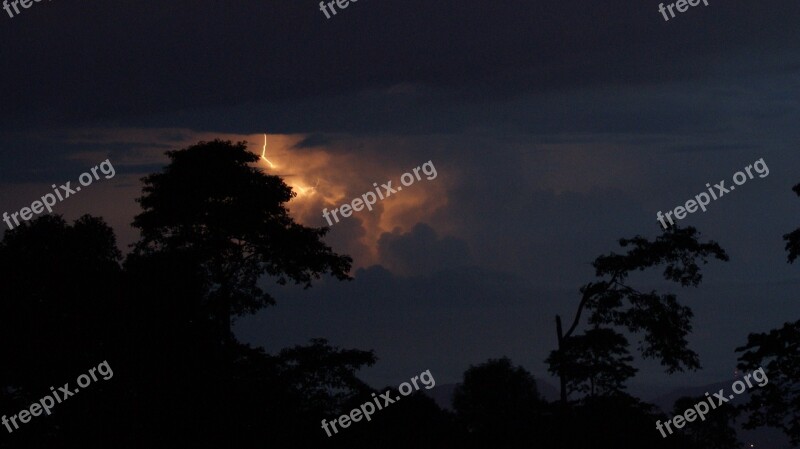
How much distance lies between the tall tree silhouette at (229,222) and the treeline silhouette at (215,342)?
6 centimetres

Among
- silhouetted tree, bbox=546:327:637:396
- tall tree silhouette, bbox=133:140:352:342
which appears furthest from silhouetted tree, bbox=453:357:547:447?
tall tree silhouette, bbox=133:140:352:342

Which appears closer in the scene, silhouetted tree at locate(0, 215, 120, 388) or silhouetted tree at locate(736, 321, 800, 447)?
silhouetted tree at locate(736, 321, 800, 447)

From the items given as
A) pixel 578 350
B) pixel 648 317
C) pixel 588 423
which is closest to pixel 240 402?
pixel 588 423

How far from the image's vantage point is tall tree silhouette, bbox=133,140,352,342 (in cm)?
4078

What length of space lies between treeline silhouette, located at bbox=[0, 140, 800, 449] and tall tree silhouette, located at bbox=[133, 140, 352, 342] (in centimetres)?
6

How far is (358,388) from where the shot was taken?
38781 millimetres

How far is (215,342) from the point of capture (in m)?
35.1

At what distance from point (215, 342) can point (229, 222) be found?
6.97 m

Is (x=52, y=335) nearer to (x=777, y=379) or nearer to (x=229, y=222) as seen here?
(x=229, y=222)

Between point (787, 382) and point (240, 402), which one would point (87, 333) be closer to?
point (240, 402)

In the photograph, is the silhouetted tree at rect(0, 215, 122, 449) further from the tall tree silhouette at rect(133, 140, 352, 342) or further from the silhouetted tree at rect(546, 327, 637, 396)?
the silhouetted tree at rect(546, 327, 637, 396)

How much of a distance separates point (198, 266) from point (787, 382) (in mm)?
21668

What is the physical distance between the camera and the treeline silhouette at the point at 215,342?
31.7 m

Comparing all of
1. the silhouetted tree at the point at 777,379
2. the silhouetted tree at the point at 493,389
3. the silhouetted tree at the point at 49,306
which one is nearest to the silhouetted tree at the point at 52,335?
the silhouetted tree at the point at 49,306
